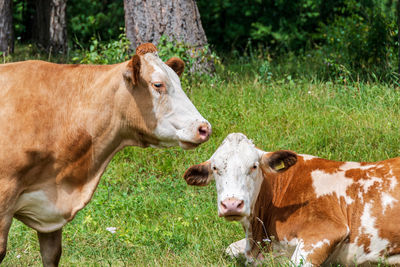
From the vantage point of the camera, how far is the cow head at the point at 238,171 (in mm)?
4621

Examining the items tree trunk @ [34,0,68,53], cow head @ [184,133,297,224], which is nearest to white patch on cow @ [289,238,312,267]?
cow head @ [184,133,297,224]

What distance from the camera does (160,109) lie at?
4336 millimetres

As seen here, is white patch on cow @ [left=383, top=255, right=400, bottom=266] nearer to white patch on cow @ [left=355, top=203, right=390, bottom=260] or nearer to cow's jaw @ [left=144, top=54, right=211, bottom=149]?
white patch on cow @ [left=355, top=203, right=390, bottom=260]

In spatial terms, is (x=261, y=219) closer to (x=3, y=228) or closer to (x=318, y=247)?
(x=318, y=247)

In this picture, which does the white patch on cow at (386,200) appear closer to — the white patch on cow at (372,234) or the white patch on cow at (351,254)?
the white patch on cow at (372,234)

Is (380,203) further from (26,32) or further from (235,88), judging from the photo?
(26,32)

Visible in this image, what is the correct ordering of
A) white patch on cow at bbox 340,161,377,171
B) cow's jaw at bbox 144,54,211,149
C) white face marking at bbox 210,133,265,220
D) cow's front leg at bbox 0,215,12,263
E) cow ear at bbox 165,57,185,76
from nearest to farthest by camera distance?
cow's front leg at bbox 0,215,12,263 → cow's jaw at bbox 144,54,211,149 → white face marking at bbox 210,133,265,220 → cow ear at bbox 165,57,185,76 → white patch on cow at bbox 340,161,377,171

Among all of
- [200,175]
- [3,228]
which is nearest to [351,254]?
[200,175]

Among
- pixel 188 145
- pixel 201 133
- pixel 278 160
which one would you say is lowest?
pixel 278 160

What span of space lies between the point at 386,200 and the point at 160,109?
2060mm

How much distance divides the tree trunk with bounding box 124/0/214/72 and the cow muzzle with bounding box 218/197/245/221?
15.4 ft

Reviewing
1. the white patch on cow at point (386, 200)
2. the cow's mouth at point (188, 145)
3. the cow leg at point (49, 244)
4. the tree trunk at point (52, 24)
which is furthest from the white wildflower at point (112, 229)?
the tree trunk at point (52, 24)

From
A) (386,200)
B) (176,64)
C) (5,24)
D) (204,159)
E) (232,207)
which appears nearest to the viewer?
(232,207)

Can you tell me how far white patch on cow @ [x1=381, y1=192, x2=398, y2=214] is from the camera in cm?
497
